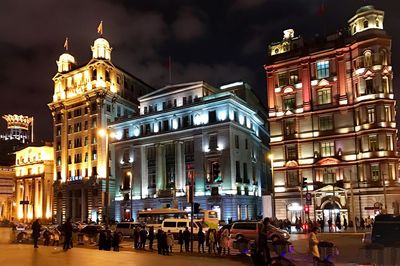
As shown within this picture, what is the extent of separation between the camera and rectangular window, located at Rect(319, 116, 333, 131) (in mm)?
67669

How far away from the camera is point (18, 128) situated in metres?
190

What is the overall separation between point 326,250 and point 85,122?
8716 cm

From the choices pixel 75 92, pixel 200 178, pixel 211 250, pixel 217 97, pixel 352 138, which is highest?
pixel 75 92

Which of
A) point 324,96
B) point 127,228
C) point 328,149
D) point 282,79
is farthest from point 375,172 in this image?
point 127,228

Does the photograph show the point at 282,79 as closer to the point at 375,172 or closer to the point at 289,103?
the point at 289,103

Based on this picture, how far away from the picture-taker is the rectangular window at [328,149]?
66.9m

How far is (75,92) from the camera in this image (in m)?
104

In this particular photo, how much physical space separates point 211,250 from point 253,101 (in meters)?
67.5

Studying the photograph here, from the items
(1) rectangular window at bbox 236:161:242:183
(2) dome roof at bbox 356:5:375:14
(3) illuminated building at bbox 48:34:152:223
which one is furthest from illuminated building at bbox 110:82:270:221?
(2) dome roof at bbox 356:5:375:14

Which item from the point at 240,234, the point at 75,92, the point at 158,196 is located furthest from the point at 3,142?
the point at 240,234

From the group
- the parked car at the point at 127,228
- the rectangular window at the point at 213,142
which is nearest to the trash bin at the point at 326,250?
the parked car at the point at 127,228

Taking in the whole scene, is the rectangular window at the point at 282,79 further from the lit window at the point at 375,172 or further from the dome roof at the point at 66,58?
the dome roof at the point at 66,58

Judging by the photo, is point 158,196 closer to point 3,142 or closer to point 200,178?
point 200,178

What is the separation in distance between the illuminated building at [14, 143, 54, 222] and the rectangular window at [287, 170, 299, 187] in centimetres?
6518
